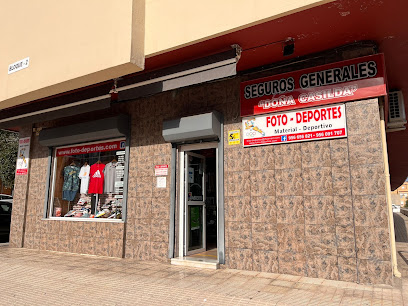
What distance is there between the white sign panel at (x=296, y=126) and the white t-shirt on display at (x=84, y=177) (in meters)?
4.42

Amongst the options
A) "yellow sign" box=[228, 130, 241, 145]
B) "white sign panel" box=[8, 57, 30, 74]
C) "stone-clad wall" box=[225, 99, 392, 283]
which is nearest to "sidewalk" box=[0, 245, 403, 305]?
"stone-clad wall" box=[225, 99, 392, 283]

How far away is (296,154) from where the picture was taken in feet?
17.0

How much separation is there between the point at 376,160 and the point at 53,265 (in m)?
5.97

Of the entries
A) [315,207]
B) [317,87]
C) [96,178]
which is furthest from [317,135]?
[96,178]

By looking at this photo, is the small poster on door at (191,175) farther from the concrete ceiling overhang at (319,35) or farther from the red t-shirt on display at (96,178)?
the red t-shirt on display at (96,178)

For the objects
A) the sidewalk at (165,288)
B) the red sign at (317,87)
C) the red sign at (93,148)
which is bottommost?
the sidewalk at (165,288)

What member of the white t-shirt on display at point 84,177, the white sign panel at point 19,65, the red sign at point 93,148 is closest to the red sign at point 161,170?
the red sign at point 93,148

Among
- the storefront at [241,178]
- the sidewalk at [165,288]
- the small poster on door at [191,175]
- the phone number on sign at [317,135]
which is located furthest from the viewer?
the small poster on door at [191,175]

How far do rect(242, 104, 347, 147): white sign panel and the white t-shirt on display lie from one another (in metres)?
4.42

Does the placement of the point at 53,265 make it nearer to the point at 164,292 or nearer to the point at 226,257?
the point at 164,292

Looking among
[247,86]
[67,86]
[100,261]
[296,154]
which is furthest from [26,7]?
[296,154]

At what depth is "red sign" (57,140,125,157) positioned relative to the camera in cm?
748

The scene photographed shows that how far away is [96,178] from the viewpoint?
7.79m

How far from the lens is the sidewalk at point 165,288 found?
3916mm
